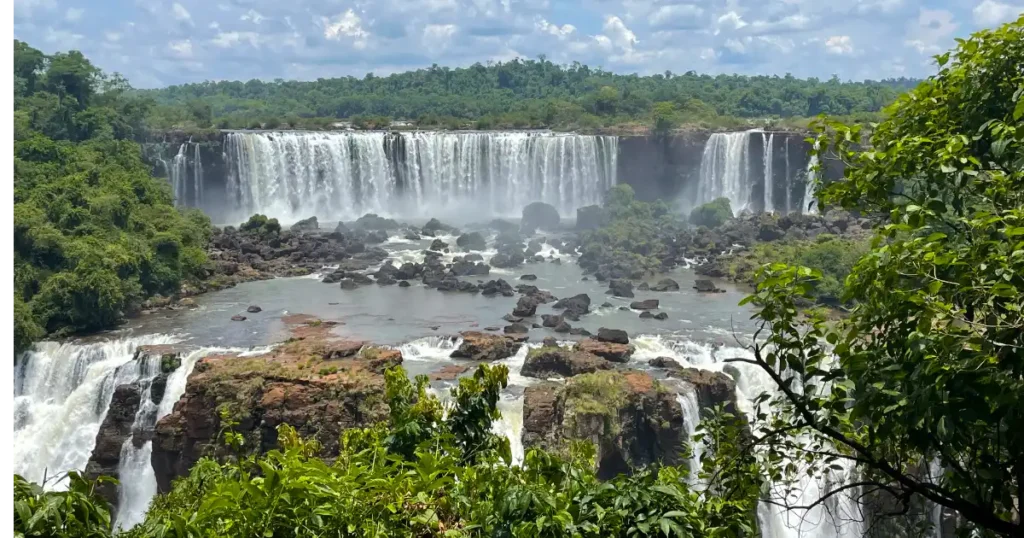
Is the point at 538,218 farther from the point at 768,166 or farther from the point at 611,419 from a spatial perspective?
the point at 611,419

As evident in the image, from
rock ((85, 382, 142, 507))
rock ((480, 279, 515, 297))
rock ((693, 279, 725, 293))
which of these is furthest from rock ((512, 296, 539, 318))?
rock ((85, 382, 142, 507))

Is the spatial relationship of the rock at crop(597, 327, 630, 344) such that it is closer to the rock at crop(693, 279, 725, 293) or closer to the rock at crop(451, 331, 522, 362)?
the rock at crop(451, 331, 522, 362)

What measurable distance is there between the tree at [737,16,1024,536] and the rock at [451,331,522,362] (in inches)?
507

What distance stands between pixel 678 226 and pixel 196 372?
65.3 feet

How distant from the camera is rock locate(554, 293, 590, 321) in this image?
2055cm

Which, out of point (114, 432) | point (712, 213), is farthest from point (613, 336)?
point (712, 213)

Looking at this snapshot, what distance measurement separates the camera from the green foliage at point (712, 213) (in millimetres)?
32209

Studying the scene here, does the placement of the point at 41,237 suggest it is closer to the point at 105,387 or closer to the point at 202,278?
the point at 202,278

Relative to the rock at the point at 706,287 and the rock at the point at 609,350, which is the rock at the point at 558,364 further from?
the rock at the point at 706,287

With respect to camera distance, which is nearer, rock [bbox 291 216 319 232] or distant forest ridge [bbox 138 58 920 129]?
rock [bbox 291 216 319 232]

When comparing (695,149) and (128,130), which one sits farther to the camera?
(695,149)

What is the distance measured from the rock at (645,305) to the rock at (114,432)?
34.3 ft

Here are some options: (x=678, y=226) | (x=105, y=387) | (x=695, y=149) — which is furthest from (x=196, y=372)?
(x=695, y=149)

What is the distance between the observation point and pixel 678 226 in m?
31.7
